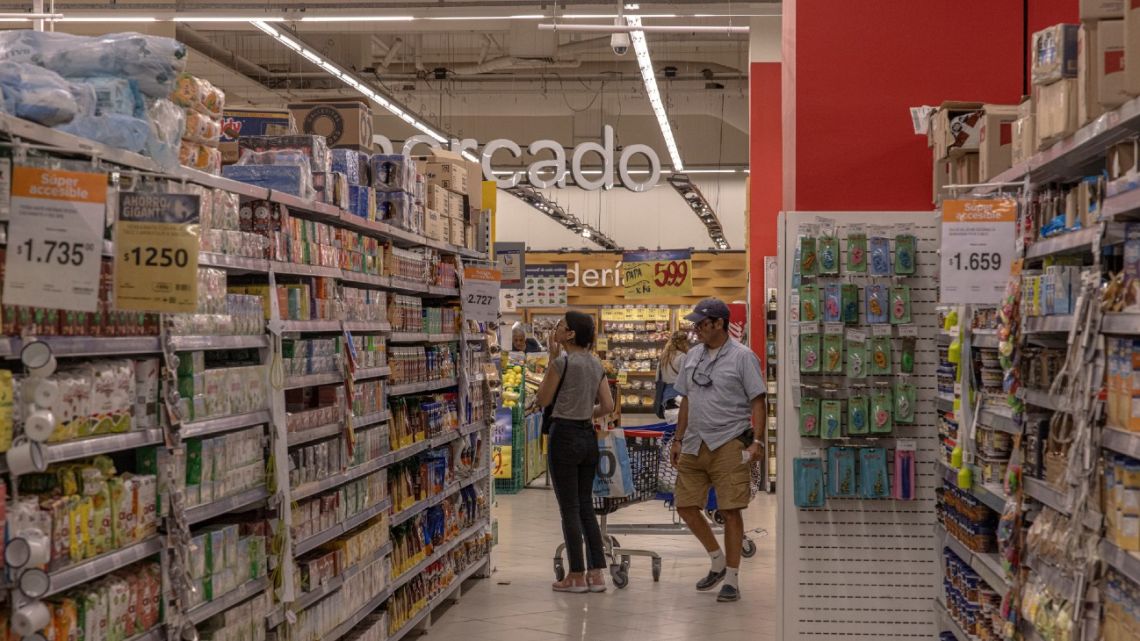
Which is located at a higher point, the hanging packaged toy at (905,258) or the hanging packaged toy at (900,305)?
the hanging packaged toy at (905,258)

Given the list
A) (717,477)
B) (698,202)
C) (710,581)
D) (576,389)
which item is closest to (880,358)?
(717,477)

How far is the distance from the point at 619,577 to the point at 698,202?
41.4ft

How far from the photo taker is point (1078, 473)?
348 centimetres

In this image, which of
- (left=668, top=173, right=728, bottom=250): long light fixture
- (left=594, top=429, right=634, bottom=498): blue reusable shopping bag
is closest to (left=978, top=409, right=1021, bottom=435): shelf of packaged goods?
(left=594, top=429, right=634, bottom=498): blue reusable shopping bag

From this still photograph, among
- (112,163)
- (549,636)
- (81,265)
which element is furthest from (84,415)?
(549,636)

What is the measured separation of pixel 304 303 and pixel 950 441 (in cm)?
285

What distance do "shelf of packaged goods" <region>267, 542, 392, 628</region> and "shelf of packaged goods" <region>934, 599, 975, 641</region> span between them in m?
2.67

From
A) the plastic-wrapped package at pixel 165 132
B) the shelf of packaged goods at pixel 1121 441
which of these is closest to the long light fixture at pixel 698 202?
the plastic-wrapped package at pixel 165 132

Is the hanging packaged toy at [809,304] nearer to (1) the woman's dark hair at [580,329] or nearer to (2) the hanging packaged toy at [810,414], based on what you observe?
(2) the hanging packaged toy at [810,414]

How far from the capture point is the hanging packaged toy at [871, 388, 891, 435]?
5781 mm

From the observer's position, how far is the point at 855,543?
235 inches

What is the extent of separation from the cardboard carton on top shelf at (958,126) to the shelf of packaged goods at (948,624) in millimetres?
1992

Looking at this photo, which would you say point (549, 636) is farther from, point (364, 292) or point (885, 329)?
point (885, 329)

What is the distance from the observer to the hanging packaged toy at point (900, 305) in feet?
18.9
